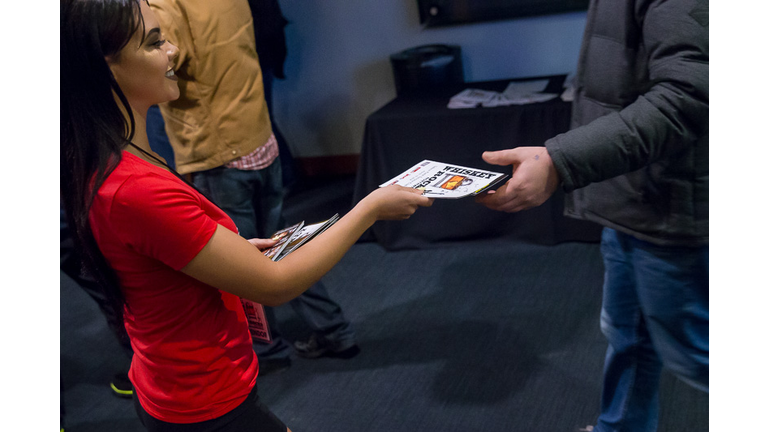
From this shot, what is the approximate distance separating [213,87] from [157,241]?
1.07 metres

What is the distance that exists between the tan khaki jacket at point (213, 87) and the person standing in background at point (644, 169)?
98 centimetres

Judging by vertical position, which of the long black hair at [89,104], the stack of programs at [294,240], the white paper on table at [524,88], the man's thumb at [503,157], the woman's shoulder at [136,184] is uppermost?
the long black hair at [89,104]

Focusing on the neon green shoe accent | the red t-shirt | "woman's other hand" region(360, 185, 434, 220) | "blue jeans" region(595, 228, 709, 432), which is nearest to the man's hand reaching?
"woman's other hand" region(360, 185, 434, 220)

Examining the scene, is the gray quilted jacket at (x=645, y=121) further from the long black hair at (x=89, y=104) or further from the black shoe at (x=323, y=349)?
the black shoe at (x=323, y=349)

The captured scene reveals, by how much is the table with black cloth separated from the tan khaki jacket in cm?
111

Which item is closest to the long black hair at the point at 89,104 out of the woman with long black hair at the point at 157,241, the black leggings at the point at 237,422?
the woman with long black hair at the point at 157,241

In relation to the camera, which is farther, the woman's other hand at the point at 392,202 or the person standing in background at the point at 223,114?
the person standing in background at the point at 223,114

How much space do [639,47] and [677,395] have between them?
126 centimetres

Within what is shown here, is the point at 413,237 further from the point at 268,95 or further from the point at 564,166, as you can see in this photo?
the point at 564,166

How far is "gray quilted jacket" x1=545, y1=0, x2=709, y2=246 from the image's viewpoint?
39.1 inches

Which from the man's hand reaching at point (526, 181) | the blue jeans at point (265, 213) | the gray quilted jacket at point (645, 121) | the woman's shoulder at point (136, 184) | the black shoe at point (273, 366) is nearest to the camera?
the woman's shoulder at point (136, 184)

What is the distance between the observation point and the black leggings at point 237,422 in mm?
1047

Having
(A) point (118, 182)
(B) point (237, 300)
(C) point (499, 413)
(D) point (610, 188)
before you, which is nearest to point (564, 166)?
(D) point (610, 188)

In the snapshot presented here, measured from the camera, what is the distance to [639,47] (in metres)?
1.09
